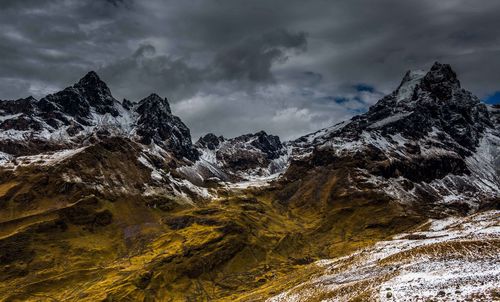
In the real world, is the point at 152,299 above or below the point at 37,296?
below

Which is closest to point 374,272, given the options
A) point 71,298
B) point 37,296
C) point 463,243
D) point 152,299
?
point 463,243

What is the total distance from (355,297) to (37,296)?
19580 centimetres

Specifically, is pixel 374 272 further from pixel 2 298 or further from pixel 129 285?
pixel 2 298

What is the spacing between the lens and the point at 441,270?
49.4m

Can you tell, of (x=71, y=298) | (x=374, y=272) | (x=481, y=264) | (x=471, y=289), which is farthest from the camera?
(x=71, y=298)

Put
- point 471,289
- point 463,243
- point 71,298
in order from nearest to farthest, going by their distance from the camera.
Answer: point 471,289 → point 463,243 → point 71,298

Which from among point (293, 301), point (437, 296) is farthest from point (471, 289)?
point (293, 301)

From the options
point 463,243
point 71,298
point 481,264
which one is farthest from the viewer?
→ point 71,298

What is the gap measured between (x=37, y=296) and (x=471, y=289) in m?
210

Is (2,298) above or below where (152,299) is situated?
above

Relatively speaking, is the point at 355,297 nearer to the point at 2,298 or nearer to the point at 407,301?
the point at 407,301

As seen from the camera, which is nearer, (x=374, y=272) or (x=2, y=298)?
(x=374, y=272)

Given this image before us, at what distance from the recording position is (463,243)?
5925 cm

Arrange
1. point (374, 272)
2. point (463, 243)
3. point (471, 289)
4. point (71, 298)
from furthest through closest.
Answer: point (71, 298) < point (374, 272) < point (463, 243) < point (471, 289)
